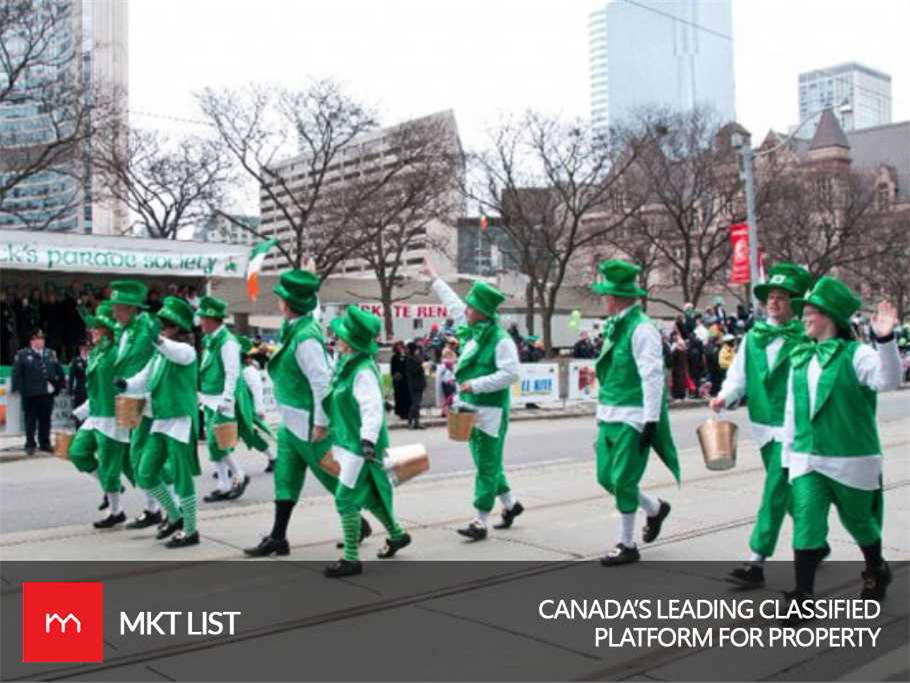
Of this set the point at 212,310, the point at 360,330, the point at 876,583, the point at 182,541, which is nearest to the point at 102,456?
the point at 182,541

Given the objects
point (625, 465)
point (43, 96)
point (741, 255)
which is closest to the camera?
point (625, 465)

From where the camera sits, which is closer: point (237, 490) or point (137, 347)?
point (137, 347)

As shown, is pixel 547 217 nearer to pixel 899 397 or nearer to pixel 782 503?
pixel 899 397

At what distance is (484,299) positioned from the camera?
7633mm

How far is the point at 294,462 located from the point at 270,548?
0.65m

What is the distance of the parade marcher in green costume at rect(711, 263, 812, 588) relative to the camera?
5.94 metres

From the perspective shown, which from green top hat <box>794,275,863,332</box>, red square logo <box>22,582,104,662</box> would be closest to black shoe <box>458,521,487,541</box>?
red square logo <box>22,582,104,662</box>

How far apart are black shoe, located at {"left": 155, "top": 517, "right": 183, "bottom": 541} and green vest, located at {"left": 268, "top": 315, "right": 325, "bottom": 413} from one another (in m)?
1.46

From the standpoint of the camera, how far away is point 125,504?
973 cm

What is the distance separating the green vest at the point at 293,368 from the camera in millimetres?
6973

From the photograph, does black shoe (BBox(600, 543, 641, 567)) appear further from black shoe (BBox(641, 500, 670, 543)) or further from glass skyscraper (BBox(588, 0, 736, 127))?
glass skyscraper (BBox(588, 0, 736, 127))

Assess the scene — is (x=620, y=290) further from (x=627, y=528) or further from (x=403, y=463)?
(x=403, y=463)

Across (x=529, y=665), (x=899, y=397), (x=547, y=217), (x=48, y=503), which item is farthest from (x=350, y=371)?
(x=547, y=217)

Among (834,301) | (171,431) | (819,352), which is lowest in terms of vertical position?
(171,431)
